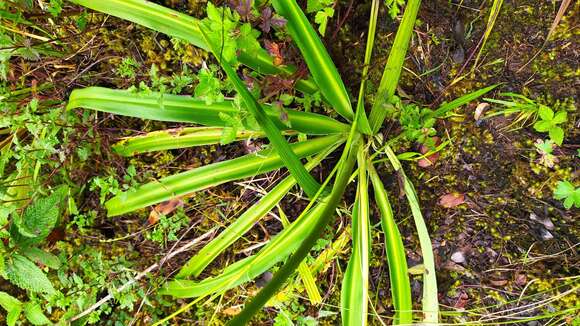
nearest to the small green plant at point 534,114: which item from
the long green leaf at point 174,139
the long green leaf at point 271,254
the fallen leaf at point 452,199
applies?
the fallen leaf at point 452,199

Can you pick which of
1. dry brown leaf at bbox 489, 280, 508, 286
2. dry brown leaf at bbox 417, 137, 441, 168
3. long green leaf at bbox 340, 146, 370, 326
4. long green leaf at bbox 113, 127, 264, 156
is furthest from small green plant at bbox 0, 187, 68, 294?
dry brown leaf at bbox 489, 280, 508, 286

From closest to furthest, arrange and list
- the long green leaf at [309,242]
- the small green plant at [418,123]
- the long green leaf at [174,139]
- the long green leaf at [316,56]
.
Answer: the long green leaf at [309,242], the long green leaf at [316,56], the small green plant at [418,123], the long green leaf at [174,139]

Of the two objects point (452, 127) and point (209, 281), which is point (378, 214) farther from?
point (209, 281)

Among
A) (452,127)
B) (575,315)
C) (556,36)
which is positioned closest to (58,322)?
(452,127)

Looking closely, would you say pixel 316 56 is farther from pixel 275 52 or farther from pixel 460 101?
pixel 460 101

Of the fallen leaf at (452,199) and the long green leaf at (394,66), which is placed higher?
the long green leaf at (394,66)

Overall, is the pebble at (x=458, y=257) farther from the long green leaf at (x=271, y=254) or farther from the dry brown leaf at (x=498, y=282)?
the long green leaf at (x=271, y=254)
